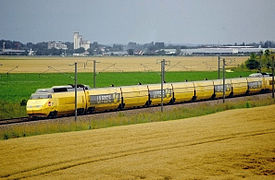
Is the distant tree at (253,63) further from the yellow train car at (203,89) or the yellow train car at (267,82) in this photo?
the yellow train car at (203,89)

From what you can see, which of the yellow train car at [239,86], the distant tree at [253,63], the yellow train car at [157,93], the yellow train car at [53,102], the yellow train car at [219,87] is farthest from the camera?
the distant tree at [253,63]

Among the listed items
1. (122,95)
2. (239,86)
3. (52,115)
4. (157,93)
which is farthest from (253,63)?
(52,115)

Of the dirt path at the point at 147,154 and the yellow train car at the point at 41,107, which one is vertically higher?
the yellow train car at the point at 41,107

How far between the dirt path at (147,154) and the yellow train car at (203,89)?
85.6 feet

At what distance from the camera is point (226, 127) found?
2741cm

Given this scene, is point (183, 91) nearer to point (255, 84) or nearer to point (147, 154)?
point (255, 84)

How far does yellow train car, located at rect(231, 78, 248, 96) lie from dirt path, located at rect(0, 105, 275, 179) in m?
31.3

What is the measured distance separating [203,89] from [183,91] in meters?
3.78

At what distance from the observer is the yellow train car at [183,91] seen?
50253mm

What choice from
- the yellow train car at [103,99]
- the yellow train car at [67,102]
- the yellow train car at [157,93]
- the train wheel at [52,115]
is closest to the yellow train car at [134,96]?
the yellow train car at [157,93]

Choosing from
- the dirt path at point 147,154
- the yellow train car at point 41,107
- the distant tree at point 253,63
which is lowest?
the dirt path at point 147,154

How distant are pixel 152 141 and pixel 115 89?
20693 millimetres

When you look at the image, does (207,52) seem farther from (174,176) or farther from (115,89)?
(174,176)

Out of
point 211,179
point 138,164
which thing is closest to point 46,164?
point 138,164
